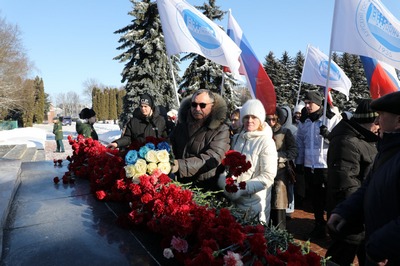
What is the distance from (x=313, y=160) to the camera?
4.74 meters

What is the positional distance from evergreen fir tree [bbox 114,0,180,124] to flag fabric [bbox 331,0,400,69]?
1307cm

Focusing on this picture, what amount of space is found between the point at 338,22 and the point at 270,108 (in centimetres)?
157

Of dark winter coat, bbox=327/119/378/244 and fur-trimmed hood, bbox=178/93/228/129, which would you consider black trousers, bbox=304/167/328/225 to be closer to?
dark winter coat, bbox=327/119/378/244

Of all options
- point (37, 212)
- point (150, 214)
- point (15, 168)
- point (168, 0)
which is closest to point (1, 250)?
point (37, 212)

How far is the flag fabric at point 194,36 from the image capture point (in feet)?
15.9

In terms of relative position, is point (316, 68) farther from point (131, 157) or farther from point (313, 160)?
point (131, 157)

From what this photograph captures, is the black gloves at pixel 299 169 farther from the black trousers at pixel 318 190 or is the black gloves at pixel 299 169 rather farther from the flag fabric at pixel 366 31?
the flag fabric at pixel 366 31

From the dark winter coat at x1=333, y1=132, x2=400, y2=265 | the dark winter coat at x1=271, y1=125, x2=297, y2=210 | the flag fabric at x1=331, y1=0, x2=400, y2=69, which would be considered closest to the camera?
the dark winter coat at x1=333, y1=132, x2=400, y2=265

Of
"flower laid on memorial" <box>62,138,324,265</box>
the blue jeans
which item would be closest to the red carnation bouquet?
"flower laid on memorial" <box>62,138,324,265</box>

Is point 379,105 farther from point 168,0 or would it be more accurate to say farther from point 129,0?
point 129,0

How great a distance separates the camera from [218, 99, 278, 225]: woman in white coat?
2697 millimetres

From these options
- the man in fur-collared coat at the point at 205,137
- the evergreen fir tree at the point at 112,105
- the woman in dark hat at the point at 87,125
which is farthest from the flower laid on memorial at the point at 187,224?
the evergreen fir tree at the point at 112,105

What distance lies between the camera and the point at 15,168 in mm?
4438

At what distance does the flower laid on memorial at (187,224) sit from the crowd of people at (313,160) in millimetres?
250
